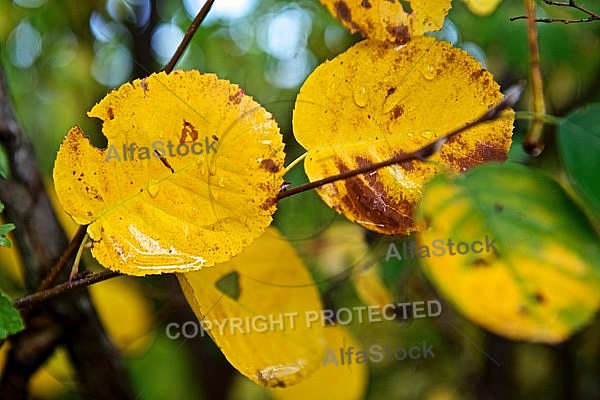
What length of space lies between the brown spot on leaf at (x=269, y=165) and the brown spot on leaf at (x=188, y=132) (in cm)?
2

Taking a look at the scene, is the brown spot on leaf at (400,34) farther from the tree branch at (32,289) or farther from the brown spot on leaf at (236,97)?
the tree branch at (32,289)

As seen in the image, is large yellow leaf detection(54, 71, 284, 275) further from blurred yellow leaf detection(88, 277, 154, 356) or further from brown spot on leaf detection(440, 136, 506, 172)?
blurred yellow leaf detection(88, 277, 154, 356)

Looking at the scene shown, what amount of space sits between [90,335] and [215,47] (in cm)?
21

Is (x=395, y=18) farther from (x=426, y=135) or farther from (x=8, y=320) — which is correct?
(x=8, y=320)

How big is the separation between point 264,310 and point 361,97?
0.30 ft

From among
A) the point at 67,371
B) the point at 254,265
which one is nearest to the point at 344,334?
the point at 254,265

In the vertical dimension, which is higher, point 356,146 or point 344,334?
point 356,146

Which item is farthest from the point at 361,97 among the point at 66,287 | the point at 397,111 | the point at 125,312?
the point at 125,312

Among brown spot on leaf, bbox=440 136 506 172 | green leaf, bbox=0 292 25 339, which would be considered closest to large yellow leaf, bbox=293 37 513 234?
brown spot on leaf, bbox=440 136 506 172

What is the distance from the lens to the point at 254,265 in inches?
9.6

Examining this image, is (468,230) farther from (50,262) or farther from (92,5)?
(92,5)

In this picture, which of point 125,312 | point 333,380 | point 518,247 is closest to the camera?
point 518,247

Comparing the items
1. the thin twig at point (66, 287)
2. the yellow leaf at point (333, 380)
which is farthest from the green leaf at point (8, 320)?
the yellow leaf at point (333, 380)

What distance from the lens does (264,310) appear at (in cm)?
24
